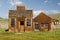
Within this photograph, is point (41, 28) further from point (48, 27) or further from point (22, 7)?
point (22, 7)

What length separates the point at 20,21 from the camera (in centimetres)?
4706

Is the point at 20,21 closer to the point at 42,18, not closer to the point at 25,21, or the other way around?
the point at 25,21

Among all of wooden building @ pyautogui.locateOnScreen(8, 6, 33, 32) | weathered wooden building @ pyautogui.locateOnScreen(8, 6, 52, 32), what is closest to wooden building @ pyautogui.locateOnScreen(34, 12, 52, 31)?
weathered wooden building @ pyautogui.locateOnScreen(8, 6, 52, 32)

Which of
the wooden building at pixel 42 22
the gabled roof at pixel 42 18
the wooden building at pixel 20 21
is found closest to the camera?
the wooden building at pixel 20 21

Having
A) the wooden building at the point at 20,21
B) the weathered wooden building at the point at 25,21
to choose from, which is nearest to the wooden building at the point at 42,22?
the weathered wooden building at the point at 25,21

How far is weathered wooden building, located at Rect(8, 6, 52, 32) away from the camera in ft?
153

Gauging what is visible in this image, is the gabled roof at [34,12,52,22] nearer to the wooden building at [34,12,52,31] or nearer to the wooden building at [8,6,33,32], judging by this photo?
the wooden building at [34,12,52,31]

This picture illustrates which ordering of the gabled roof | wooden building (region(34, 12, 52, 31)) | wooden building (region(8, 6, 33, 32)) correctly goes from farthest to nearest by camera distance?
the gabled roof, wooden building (region(34, 12, 52, 31)), wooden building (region(8, 6, 33, 32))

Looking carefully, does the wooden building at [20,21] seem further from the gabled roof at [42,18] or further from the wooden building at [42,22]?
the gabled roof at [42,18]

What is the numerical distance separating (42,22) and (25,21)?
5.11 m

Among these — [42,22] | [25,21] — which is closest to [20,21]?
[25,21]

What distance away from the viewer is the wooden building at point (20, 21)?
152 feet

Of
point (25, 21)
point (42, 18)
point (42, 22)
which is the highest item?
point (42, 18)

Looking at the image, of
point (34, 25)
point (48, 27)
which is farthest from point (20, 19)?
point (48, 27)
